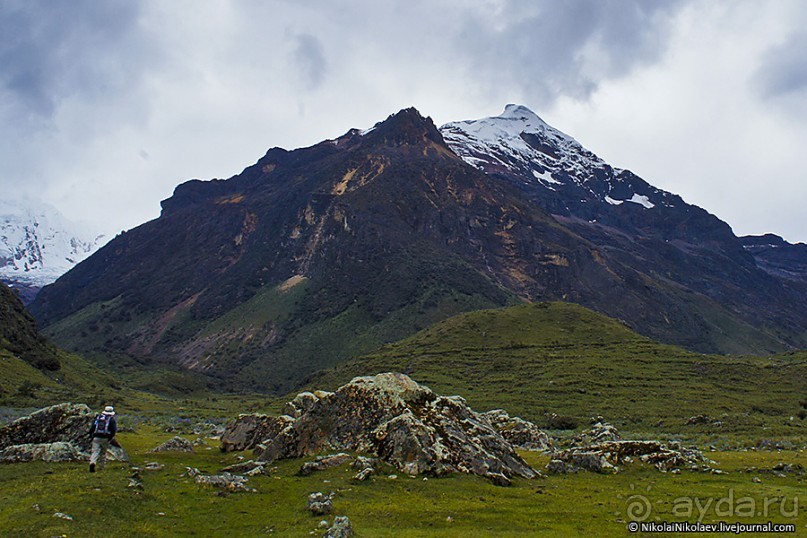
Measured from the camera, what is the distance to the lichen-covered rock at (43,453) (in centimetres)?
3069

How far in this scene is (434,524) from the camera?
23.3 metres

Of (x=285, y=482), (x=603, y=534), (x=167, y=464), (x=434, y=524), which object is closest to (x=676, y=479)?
(x=603, y=534)

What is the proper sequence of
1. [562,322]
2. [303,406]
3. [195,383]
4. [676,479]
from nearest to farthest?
1. [676,479]
2. [303,406]
3. [562,322]
4. [195,383]

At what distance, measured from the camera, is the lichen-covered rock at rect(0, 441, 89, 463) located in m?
30.7

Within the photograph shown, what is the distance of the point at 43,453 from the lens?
31359 millimetres

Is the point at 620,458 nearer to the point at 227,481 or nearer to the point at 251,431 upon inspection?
the point at 227,481

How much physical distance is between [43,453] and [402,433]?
20201 mm

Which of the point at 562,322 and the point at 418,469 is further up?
the point at 562,322

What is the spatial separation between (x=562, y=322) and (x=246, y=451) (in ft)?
484

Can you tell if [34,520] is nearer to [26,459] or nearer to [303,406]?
[26,459]

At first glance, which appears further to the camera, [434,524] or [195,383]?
[195,383]

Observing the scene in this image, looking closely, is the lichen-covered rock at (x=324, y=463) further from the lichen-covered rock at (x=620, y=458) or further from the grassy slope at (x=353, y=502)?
the lichen-covered rock at (x=620, y=458)

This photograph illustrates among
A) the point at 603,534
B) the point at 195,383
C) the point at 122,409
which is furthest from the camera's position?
the point at 195,383

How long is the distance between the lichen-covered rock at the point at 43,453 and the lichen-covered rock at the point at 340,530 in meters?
19.5
